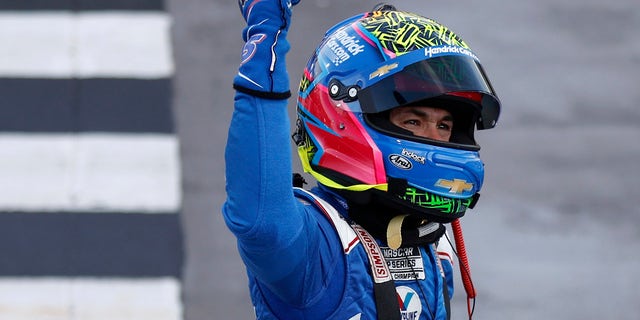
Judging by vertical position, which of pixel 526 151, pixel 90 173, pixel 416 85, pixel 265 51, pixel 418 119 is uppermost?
pixel 265 51

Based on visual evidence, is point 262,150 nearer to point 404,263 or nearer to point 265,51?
point 265,51

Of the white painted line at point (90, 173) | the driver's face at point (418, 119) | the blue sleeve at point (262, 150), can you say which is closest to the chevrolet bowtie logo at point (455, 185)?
the driver's face at point (418, 119)

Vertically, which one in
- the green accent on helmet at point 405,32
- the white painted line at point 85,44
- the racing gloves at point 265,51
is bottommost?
the white painted line at point 85,44

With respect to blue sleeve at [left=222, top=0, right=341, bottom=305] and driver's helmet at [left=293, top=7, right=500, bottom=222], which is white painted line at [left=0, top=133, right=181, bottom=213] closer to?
driver's helmet at [left=293, top=7, right=500, bottom=222]

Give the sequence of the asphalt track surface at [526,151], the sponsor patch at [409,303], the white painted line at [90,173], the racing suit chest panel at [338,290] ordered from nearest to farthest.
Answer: the racing suit chest panel at [338,290] < the sponsor patch at [409,303] < the asphalt track surface at [526,151] < the white painted line at [90,173]

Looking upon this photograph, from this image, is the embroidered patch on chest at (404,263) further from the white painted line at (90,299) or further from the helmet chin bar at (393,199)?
the white painted line at (90,299)

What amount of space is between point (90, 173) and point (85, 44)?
2.98ft

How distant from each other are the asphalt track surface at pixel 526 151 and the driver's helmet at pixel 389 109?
8.37ft

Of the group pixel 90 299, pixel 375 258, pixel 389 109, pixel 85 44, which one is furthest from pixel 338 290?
pixel 85 44

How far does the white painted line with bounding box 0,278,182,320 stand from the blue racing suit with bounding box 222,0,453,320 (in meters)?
2.61

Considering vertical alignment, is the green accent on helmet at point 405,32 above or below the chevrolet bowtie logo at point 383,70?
above

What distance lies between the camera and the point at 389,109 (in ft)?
8.77

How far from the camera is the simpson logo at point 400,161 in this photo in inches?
103

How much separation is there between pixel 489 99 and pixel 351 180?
42 centimetres
